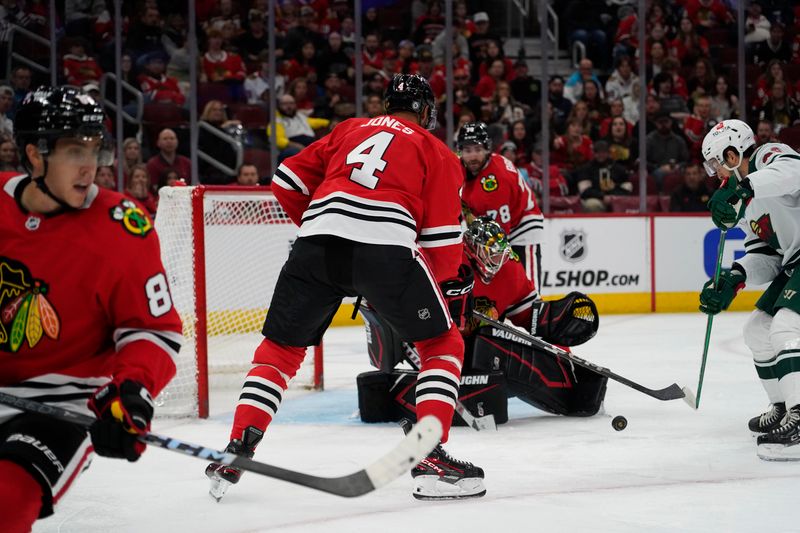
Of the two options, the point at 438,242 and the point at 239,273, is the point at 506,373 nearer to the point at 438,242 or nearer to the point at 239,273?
the point at 438,242

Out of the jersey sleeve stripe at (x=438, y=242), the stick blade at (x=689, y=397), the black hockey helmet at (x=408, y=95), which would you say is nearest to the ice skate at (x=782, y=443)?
the stick blade at (x=689, y=397)

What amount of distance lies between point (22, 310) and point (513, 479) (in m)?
1.64

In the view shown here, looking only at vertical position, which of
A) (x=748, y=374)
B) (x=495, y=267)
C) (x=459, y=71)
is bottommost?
(x=748, y=374)

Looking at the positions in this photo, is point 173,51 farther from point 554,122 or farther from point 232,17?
point 554,122

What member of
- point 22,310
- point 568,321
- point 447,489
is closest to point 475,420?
point 568,321

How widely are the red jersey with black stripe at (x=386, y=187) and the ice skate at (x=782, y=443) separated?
3.74 ft

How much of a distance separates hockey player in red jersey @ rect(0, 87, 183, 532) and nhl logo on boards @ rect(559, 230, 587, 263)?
624 cm

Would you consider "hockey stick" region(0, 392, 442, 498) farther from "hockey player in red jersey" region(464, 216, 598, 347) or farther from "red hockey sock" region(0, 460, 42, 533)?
"hockey player in red jersey" region(464, 216, 598, 347)

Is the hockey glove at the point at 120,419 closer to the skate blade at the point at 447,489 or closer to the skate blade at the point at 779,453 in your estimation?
the skate blade at the point at 447,489

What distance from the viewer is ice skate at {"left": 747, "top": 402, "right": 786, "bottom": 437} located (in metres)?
3.46

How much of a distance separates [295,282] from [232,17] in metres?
5.86

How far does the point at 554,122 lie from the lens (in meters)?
8.17

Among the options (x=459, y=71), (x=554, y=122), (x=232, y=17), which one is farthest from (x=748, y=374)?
(x=232, y=17)

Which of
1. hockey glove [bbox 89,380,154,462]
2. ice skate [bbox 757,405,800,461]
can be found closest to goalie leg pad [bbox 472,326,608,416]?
ice skate [bbox 757,405,800,461]
